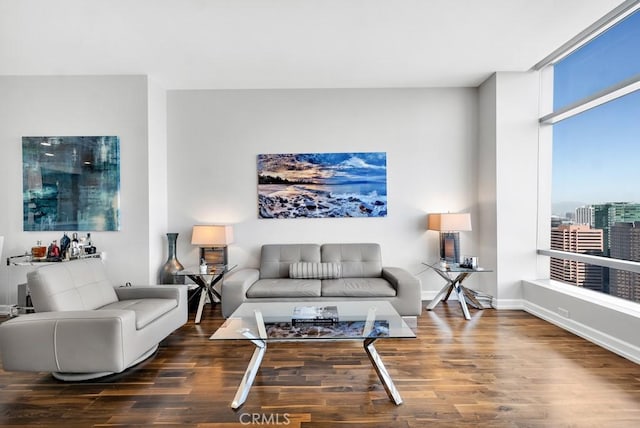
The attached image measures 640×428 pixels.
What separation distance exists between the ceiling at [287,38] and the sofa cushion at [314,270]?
2.34 metres

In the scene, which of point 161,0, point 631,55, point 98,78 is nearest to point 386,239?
point 631,55

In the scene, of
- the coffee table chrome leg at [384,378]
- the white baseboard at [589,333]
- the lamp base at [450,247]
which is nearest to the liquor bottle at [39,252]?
the coffee table chrome leg at [384,378]

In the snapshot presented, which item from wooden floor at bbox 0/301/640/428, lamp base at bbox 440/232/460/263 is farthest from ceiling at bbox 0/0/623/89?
wooden floor at bbox 0/301/640/428

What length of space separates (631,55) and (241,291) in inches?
166

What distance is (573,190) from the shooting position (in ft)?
11.7

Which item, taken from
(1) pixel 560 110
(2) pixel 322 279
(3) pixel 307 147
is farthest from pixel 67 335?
(1) pixel 560 110

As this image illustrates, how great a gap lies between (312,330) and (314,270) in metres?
1.72

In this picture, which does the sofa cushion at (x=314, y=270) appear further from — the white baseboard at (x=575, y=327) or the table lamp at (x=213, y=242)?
the white baseboard at (x=575, y=327)

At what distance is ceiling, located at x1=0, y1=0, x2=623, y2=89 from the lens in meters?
2.74

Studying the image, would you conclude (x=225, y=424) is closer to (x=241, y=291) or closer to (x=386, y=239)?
(x=241, y=291)

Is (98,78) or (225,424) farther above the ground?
(98,78)

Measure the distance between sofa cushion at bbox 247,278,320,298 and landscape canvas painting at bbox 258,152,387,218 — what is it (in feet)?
3.61

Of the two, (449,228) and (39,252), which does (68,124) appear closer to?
(39,252)

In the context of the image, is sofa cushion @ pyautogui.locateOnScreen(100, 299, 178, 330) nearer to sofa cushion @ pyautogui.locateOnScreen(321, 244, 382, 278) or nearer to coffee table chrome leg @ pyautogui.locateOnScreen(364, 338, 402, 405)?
coffee table chrome leg @ pyautogui.locateOnScreen(364, 338, 402, 405)
